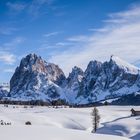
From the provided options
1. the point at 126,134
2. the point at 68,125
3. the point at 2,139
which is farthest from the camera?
the point at 68,125

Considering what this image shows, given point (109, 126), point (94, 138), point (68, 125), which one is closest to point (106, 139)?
point (94, 138)

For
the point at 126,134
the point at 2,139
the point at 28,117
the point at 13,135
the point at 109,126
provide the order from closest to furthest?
the point at 2,139 → the point at 13,135 → the point at 126,134 → the point at 109,126 → the point at 28,117

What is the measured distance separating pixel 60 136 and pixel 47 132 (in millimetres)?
3425

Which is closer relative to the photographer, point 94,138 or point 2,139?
point 2,139

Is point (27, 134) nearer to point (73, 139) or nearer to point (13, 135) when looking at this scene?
point (13, 135)

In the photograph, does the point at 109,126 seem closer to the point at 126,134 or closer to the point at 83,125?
the point at 126,134

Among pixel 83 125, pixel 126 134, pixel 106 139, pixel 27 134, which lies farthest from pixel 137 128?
pixel 27 134

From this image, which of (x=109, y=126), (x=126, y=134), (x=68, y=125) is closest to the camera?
(x=126, y=134)

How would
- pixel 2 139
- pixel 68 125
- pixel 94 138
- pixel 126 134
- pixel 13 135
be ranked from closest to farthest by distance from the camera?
pixel 2 139, pixel 13 135, pixel 94 138, pixel 126 134, pixel 68 125

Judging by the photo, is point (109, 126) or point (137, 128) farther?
point (109, 126)

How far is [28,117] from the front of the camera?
14675 centimetres

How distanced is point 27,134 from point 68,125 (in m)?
88.2

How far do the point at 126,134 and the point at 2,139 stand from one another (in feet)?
188

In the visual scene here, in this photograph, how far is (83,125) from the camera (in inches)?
5369
